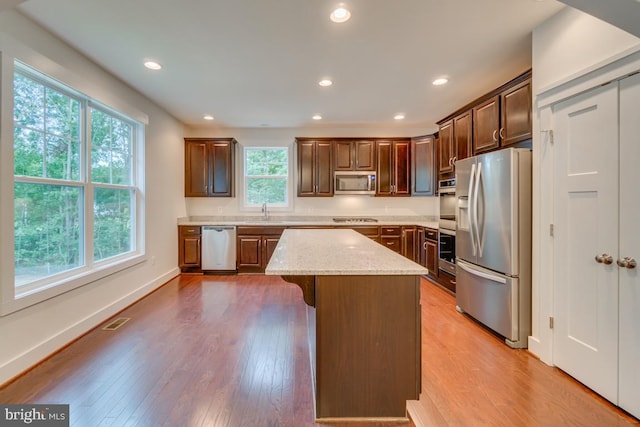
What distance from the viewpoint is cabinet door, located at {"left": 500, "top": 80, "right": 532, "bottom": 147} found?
7.94ft

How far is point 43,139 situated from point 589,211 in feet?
13.9

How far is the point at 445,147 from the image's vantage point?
Result: 3838mm

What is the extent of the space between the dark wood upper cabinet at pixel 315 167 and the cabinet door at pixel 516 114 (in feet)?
9.18

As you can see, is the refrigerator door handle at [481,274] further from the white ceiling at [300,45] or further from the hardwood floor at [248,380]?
the white ceiling at [300,45]

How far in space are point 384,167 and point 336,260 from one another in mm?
3692

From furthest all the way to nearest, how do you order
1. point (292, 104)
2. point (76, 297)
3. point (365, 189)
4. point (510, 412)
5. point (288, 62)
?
point (365, 189) < point (292, 104) < point (288, 62) < point (76, 297) < point (510, 412)

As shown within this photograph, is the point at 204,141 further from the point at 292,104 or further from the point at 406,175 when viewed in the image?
the point at 406,175

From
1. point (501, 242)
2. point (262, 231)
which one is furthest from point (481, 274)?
point (262, 231)

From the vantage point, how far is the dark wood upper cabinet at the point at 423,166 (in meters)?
4.61

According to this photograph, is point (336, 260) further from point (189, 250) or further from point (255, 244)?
point (189, 250)

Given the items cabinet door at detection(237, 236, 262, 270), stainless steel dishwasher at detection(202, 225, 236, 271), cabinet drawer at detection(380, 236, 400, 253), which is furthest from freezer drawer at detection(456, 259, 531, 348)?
stainless steel dishwasher at detection(202, 225, 236, 271)

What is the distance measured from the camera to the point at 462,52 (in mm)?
2541

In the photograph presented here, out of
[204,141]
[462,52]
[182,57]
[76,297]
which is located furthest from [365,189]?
[76,297]
